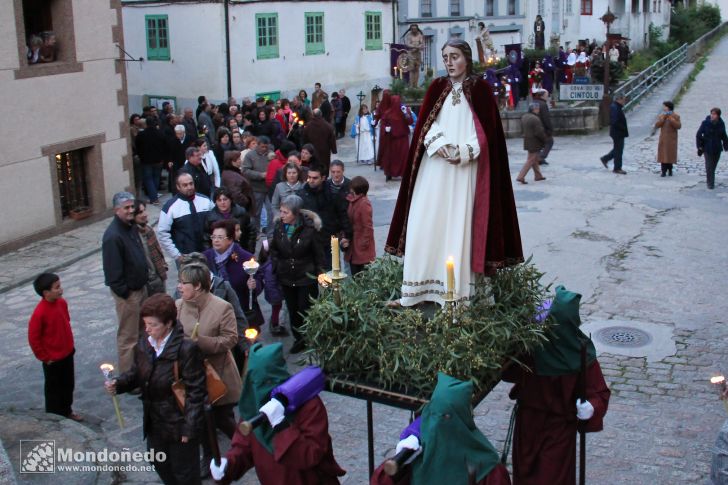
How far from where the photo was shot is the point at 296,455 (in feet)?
16.6

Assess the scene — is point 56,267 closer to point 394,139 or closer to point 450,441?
point 394,139

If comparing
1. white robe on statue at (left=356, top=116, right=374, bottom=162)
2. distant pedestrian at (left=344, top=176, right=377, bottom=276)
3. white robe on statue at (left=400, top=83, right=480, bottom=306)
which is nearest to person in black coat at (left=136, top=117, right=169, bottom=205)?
white robe on statue at (left=356, top=116, right=374, bottom=162)

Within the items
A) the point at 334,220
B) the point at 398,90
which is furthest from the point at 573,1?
the point at 334,220

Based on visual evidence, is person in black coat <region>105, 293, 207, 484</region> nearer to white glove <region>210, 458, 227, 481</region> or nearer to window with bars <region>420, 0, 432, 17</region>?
white glove <region>210, 458, 227, 481</region>

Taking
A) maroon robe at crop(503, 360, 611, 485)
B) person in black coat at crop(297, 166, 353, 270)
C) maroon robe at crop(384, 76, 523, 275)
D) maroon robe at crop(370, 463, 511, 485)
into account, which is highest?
maroon robe at crop(384, 76, 523, 275)

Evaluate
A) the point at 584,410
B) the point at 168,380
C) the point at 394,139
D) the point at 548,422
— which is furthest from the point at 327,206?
the point at 394,139

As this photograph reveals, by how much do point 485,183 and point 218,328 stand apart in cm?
271

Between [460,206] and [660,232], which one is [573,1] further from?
[460,206]

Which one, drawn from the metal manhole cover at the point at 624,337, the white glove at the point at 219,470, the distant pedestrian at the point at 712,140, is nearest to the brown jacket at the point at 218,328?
the white glove at the point at 219,470

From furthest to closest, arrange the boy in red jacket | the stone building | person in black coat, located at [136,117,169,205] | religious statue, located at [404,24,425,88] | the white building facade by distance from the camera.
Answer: religious statue, located at [404,24,425,88] < the white building facade < person in black coat, located at [136,117,169,205] < the stone building < the boy in red jacket

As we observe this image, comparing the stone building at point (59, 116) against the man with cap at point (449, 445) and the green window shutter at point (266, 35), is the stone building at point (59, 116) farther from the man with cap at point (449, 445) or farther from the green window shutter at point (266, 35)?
the man with cap at point (449, 445)

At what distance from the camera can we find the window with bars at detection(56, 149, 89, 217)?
1689cm

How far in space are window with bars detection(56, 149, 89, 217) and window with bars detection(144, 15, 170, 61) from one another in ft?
36.9

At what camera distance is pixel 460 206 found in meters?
5.59
